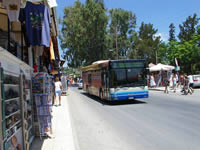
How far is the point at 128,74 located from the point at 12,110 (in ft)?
31.2

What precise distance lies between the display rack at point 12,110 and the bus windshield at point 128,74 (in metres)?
8.56

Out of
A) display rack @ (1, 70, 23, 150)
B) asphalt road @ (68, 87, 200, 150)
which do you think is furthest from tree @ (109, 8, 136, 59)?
display rack @ (1, 70, 23, 150)

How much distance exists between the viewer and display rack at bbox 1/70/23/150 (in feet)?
12.7

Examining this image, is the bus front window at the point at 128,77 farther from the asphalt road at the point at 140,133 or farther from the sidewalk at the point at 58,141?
the sidewalk at the point at 58,141

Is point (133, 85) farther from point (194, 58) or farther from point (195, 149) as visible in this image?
point (194, 58)

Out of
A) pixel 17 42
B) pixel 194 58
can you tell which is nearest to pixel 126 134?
pixel 17 42

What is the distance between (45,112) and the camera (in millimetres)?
6148

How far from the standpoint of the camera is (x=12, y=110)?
4293 millimetres

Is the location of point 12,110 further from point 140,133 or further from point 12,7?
point 140,133

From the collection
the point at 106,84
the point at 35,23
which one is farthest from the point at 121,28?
Answer: the point at 35,23

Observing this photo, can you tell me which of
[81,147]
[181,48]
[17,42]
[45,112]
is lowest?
[81,147]

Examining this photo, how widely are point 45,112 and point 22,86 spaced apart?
158cm

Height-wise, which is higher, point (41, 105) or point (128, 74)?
point (128, 74)

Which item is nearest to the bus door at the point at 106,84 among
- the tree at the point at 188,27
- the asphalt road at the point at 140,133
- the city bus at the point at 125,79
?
the city bus at the point at 125,79
